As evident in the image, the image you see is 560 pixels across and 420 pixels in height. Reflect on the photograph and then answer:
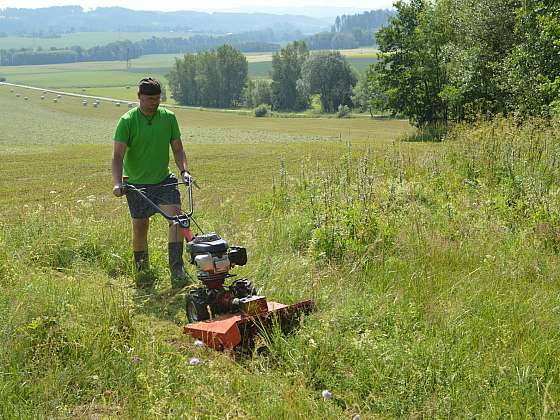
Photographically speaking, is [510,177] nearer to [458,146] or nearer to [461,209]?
[461,209]

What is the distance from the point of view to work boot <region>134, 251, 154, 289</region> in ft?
21.4

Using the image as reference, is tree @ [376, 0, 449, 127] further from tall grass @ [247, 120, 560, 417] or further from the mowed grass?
the mowed grass

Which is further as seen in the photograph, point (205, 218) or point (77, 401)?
point (205, 218)

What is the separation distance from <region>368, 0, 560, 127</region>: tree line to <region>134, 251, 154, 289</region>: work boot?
8.37m

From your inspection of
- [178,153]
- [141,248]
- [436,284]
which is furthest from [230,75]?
[436,284]

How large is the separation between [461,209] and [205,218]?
3.60 metres

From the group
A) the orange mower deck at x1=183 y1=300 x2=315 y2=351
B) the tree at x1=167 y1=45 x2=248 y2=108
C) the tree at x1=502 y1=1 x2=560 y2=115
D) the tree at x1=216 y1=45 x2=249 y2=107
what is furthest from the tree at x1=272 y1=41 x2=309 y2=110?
the orange mower deck at x1=183 y1=300 x2=315 y2=351

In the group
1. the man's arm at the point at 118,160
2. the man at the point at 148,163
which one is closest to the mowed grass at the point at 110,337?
the man at the point at 148,163

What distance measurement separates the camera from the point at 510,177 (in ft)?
25.0

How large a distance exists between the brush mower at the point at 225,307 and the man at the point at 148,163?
138 centimetres

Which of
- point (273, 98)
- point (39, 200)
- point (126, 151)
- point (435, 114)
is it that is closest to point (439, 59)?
point (435, 114)

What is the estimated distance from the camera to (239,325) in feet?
14.1

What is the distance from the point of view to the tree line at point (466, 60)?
22344 mm

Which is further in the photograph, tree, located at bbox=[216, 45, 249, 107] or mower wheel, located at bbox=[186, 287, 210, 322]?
tree, located at bbox=[216, 45, 249, 107]
